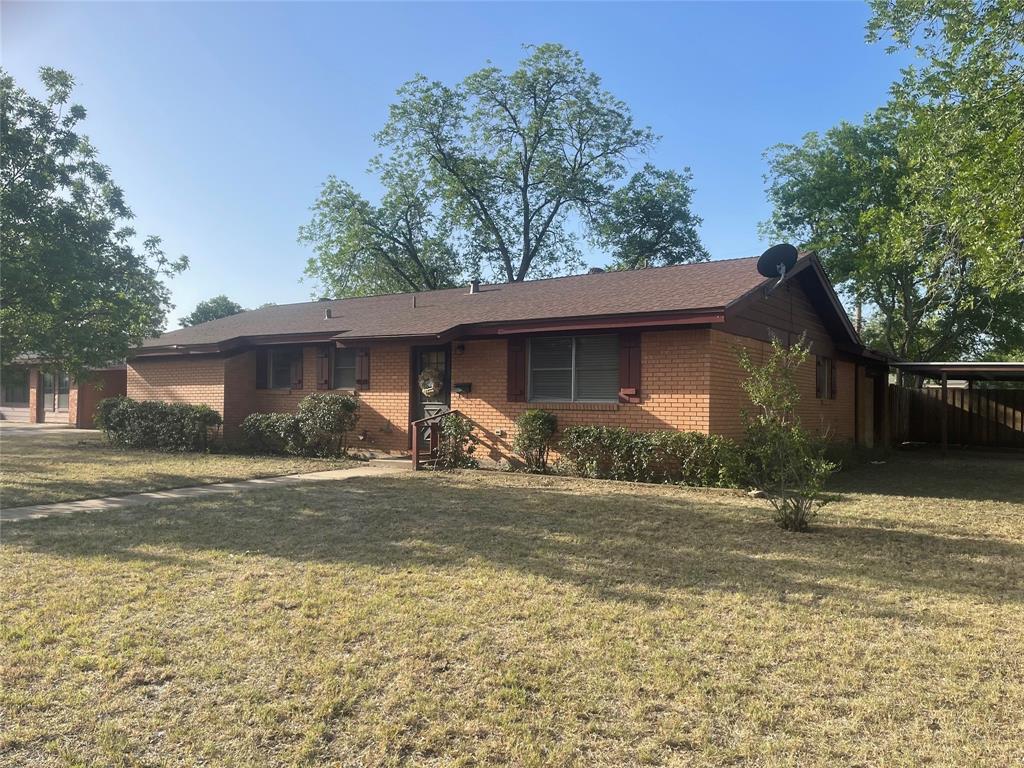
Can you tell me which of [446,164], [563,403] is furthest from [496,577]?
[446,164]

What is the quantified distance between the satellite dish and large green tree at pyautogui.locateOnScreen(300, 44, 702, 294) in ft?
75.8

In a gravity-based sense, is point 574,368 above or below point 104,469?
above

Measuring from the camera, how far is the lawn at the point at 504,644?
8.97ft

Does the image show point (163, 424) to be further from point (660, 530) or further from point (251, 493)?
point (660, 530)

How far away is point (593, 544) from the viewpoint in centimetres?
607

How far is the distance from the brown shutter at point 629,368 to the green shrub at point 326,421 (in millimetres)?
5498

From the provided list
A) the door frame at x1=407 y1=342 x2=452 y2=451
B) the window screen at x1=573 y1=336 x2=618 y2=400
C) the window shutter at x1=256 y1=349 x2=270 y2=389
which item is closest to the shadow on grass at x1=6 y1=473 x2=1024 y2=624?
the window screen at x1=573 y1=336 x2=618 y2=400

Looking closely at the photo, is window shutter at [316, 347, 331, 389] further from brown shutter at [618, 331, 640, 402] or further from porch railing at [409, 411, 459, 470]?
brown shutter at [618, 331, 640, 402]

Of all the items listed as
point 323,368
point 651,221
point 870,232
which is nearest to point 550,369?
point 323,368

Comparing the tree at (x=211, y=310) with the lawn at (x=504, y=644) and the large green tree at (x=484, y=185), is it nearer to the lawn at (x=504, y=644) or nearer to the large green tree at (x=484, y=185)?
the large green tree at (x=484, y=185)

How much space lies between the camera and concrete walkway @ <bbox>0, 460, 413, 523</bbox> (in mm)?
7301

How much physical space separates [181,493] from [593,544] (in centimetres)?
577

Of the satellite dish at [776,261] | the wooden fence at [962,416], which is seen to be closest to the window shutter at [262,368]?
the satellite dish at [776,261]

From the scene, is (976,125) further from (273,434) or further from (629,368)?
(273,434)
